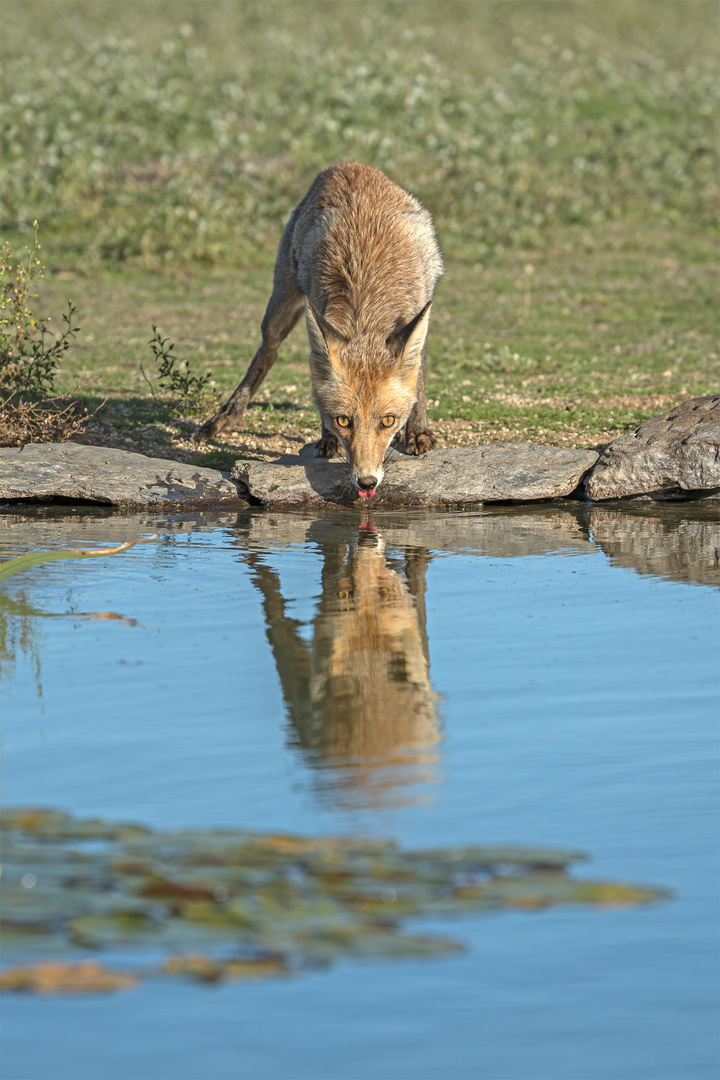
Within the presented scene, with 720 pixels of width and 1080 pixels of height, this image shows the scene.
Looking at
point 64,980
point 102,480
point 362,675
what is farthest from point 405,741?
A: point 102,480

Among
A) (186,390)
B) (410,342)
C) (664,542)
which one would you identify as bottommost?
(664,542)

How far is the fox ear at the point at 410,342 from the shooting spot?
8125 mm

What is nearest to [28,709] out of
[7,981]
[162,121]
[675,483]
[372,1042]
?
[7,981]

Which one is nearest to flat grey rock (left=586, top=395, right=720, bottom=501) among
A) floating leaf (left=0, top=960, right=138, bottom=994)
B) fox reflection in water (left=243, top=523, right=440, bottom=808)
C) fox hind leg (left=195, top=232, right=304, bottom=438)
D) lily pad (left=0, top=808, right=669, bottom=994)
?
fox reflection in water (left=243, top=523, right=440, bottom=808)

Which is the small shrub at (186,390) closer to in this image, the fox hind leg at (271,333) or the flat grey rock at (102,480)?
the fox hind leg at (271,333)

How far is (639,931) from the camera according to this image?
131 inches

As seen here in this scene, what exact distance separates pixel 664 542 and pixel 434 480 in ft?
5.45

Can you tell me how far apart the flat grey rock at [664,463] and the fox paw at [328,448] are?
1.71 metres

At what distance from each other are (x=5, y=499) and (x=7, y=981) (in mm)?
6056

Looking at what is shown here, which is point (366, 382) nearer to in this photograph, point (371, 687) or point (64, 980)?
point (371, 687)

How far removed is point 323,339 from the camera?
8.13 meters

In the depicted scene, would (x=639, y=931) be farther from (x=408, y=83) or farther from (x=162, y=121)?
(x=408, y=83)

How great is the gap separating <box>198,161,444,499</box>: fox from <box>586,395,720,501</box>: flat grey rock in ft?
4.17

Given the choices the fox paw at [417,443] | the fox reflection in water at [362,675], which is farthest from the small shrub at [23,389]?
the fox reflection in water at [362,675]
